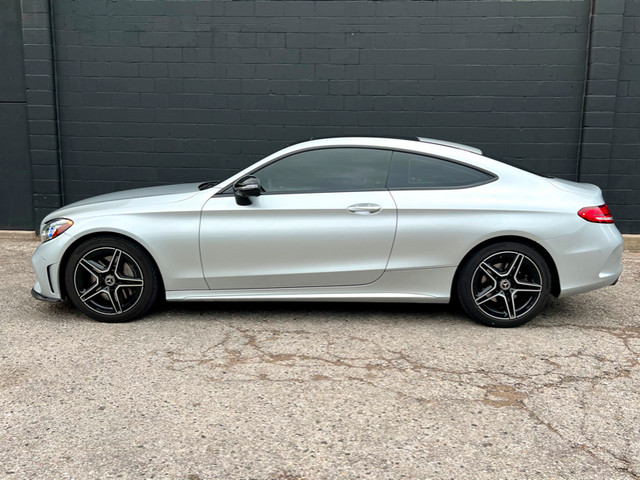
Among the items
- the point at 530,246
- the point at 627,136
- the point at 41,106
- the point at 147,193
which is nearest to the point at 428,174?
the point at 530,246

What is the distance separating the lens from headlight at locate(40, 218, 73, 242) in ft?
17.6

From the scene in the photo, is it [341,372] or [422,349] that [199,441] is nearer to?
[341,372]

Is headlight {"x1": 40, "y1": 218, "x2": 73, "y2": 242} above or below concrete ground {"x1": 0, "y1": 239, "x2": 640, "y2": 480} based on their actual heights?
above

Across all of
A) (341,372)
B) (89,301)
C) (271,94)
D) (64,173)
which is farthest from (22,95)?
(341,372)

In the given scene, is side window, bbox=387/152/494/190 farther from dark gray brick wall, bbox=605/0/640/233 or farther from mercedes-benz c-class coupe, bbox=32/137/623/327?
dark gray brick wall, bbox=605/0/640/233

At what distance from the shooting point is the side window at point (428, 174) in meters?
5.34

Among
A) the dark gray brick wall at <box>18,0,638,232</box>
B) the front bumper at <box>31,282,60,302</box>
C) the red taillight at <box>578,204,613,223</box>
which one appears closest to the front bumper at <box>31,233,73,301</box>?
the front bumper at <box>31,282,60,302</box>

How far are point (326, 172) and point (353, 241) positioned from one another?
63 cm

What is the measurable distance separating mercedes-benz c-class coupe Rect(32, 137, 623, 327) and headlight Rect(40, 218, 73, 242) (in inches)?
0.5

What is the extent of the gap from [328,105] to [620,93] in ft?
12.2

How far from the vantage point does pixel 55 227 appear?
5410 mm

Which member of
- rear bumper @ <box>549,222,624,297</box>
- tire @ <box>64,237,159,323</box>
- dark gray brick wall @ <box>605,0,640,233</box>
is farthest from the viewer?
dark gray brick wall @ <box>605,0,640,233</box>

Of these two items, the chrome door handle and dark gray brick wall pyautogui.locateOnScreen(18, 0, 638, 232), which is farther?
dark gray brick wall pyautogui.locateOnScreen(18, 0, 638, 232)

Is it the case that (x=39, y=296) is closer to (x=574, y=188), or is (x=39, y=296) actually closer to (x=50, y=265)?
(x=50, y=265)
